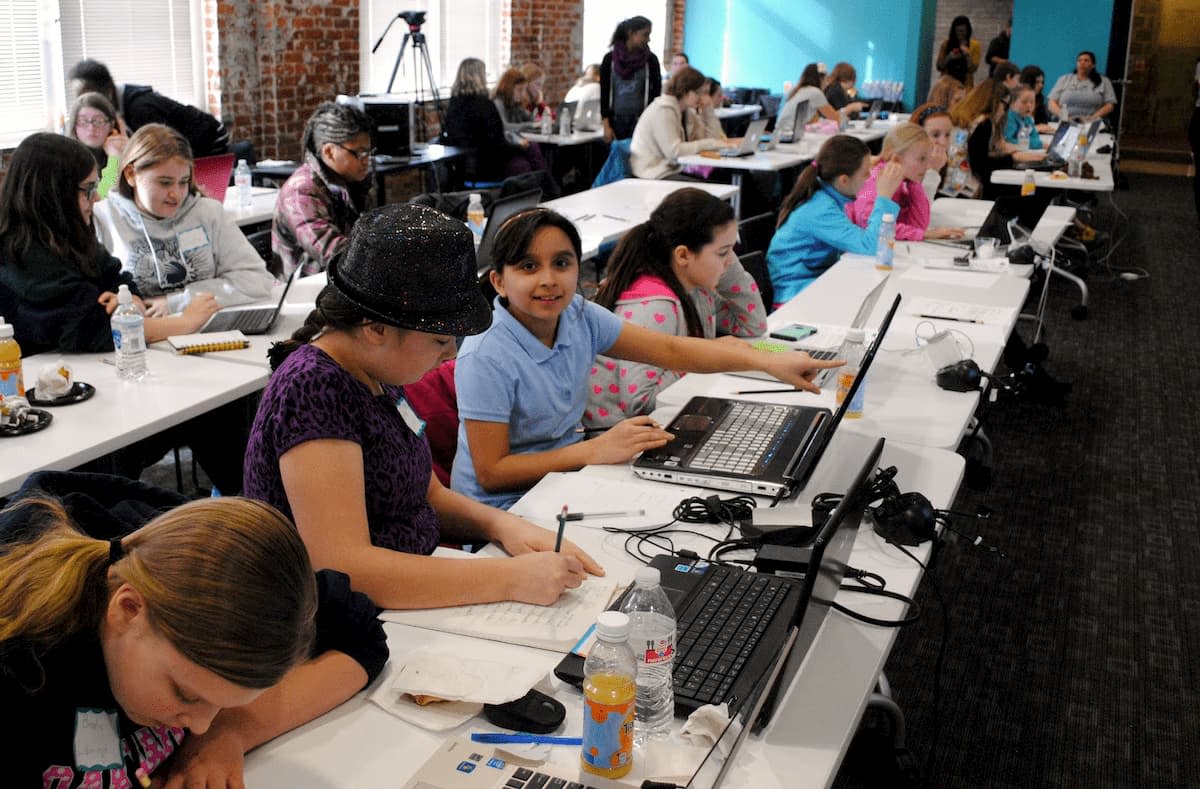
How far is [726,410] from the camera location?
8.79 ft

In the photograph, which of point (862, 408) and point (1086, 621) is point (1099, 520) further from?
point (862, 408)

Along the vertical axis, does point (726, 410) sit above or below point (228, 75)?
below

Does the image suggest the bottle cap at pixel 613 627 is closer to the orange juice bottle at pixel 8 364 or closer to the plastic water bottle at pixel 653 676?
the plastic water bottle at pixel 653 676

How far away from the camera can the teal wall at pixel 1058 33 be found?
495 inches

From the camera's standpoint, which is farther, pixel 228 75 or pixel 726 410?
pixel 228 75

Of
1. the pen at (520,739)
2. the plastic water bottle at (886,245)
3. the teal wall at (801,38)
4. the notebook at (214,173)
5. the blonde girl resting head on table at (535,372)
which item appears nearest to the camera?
the pen at (520,739)

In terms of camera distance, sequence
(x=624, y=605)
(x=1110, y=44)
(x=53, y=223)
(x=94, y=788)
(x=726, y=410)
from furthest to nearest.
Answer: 1. (x=1110, y=44)
2. (x=53, y=223)
3. (x=726, y=410)
4. (x=624, y=605)
5. (x=94, y=788)

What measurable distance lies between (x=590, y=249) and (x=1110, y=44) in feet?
33.7

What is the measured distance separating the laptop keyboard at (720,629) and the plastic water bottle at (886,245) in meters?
2.83

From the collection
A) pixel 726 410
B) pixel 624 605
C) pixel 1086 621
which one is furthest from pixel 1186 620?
pixel 624 605

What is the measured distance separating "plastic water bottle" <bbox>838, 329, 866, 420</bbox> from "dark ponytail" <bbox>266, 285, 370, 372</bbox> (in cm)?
137

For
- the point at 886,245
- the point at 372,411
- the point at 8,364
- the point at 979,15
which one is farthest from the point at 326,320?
the point at 979,15

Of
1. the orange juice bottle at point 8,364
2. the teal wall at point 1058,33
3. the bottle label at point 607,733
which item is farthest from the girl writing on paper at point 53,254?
the teal wall at point 1058,33

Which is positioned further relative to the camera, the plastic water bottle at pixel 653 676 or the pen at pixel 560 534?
the pen at pixel 560 534
